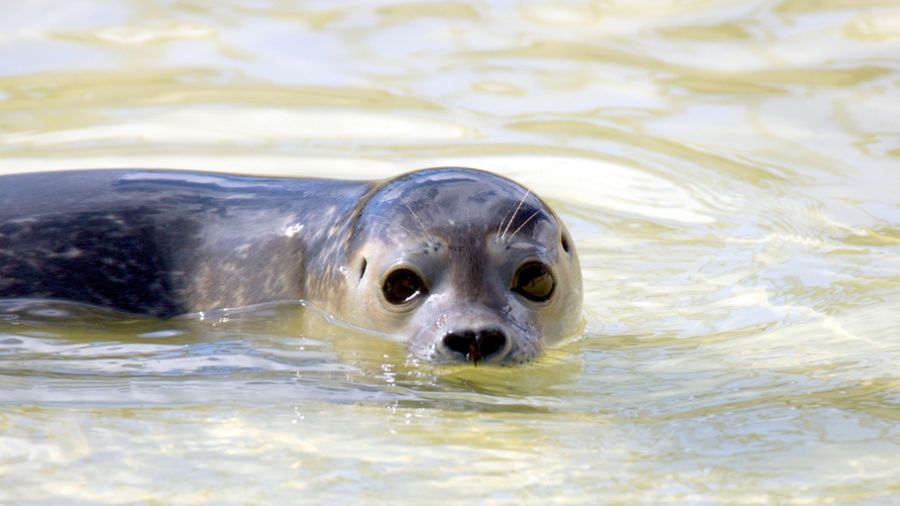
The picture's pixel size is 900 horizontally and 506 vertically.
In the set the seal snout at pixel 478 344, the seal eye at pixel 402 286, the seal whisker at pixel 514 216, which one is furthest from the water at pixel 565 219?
the seal whisker at pixel 514 216

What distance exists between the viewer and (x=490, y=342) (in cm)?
459

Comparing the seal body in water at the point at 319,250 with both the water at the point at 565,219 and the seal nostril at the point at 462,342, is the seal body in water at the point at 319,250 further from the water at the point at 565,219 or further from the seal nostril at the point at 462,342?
the water at the point at 565,219

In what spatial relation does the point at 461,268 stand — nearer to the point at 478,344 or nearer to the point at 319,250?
the point at 478,344

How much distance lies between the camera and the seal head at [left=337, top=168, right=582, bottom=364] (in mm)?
4758

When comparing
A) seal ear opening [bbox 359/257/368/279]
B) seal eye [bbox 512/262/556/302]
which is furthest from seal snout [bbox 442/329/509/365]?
seal ear opening [bbox 359/257/368/279]

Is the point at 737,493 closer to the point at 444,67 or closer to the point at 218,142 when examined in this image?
the point at 218,142

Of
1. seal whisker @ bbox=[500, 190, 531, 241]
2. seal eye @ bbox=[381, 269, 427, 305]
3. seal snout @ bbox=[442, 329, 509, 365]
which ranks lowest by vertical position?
seal snout @ bbox=[442, 329, 509, 365]

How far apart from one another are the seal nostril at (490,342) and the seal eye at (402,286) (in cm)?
45

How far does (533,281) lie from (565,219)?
80.0 inches

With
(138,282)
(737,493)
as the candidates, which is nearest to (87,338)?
(138,282)

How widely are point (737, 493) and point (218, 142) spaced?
18.0ft

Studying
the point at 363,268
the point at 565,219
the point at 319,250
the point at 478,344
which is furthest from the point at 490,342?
the point at 565,219

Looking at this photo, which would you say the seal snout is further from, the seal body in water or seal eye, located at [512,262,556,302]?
seal eye, located at [512,262,556,302]

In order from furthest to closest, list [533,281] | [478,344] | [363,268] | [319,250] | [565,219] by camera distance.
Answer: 1. [565,219]
2. [319,250]
3. [363,268]
4. [533,281]
5. [478,344]
